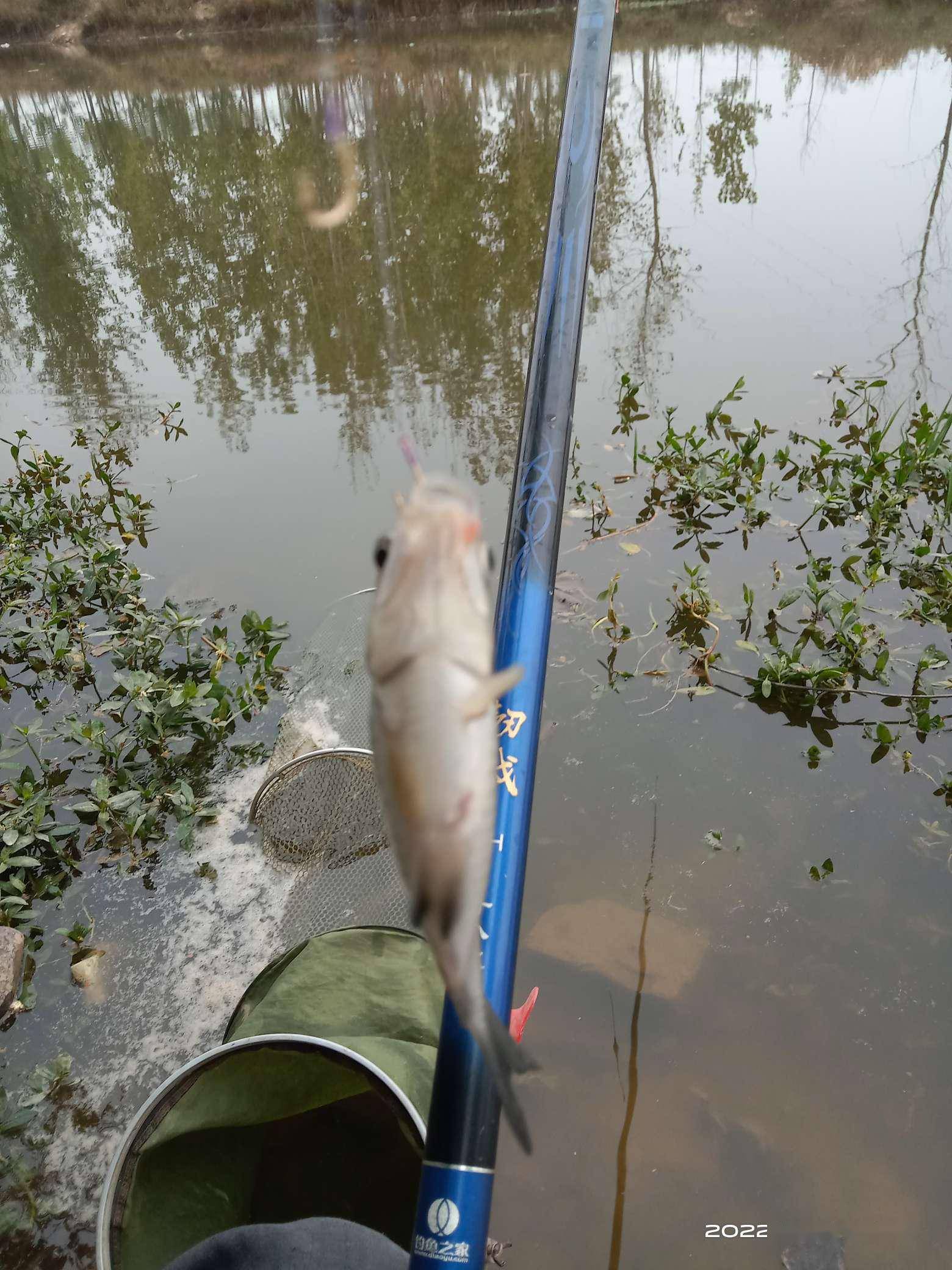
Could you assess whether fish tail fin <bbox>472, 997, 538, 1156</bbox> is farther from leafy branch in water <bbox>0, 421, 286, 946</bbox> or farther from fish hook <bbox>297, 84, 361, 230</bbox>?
fish hook <bbox>297, 84, 361, 230</bbox>

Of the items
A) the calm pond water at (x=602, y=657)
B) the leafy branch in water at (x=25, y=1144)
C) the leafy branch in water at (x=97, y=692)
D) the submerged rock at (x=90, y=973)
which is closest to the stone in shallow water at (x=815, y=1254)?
the calm pond water at (x=602, y=657)

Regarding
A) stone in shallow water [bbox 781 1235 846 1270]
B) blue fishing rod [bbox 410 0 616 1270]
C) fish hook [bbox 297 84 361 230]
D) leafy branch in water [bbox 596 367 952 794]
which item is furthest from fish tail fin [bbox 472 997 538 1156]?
fish hook [bbox 297 84 361 230]

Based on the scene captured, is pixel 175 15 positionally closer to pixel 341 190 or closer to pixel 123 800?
pixel 341 190

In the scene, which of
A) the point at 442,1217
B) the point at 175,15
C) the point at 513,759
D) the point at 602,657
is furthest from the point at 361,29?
the point at 442,1217

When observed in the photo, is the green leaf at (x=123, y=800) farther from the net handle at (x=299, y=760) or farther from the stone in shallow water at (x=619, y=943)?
the stone in shallow water at (x=619, y=943)

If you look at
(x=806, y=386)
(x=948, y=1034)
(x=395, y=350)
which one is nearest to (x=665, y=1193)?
(x=948, y=1034)

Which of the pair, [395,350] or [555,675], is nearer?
[555,675]

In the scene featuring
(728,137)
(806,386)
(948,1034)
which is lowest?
(948,1034)

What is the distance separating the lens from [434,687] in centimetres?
23

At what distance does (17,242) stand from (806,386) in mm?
8136

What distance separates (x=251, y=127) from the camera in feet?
40.6

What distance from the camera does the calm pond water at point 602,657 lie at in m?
1.95

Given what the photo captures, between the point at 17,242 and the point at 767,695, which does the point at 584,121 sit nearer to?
the point at 767,695

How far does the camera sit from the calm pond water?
1954 millimetres
